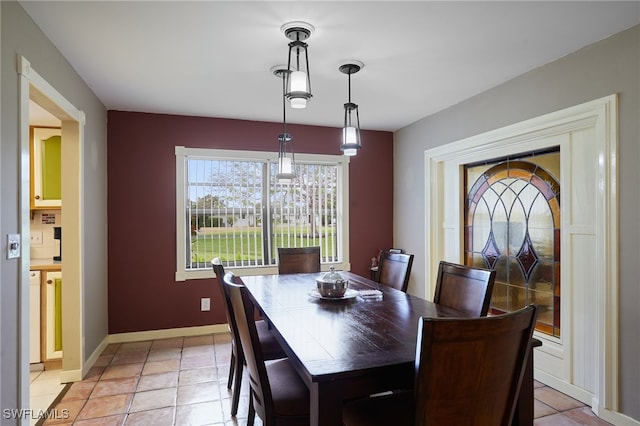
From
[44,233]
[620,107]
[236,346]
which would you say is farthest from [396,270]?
[44,233]

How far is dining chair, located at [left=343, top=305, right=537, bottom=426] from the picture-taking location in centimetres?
114

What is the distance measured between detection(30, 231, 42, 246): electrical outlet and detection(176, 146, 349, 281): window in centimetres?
140

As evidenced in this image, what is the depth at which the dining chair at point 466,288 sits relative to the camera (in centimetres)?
212

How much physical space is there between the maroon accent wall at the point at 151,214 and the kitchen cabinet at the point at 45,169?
46cm

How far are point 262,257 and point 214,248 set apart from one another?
567 mm

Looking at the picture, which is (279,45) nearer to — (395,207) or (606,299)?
(606,299)

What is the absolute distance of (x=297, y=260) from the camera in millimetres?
3740

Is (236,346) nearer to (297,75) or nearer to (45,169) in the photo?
(297,75)

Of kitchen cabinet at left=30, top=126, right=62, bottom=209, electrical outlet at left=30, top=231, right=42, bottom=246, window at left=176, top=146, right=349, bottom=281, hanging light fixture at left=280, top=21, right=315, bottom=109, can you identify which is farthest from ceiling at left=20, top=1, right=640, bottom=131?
electrical outlet at left=30, top=231, right=42, bottom=246

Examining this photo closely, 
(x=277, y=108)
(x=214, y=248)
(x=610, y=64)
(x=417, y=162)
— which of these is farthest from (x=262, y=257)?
(x=610, y=64)

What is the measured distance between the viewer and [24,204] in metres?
2.03

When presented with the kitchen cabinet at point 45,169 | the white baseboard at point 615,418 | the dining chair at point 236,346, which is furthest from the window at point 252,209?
the white baseboard at point 615,418

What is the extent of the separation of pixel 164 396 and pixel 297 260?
160cm

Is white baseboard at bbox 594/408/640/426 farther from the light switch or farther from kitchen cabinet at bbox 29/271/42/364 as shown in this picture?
kitchen cabinet at bbox 29/271/42/364
